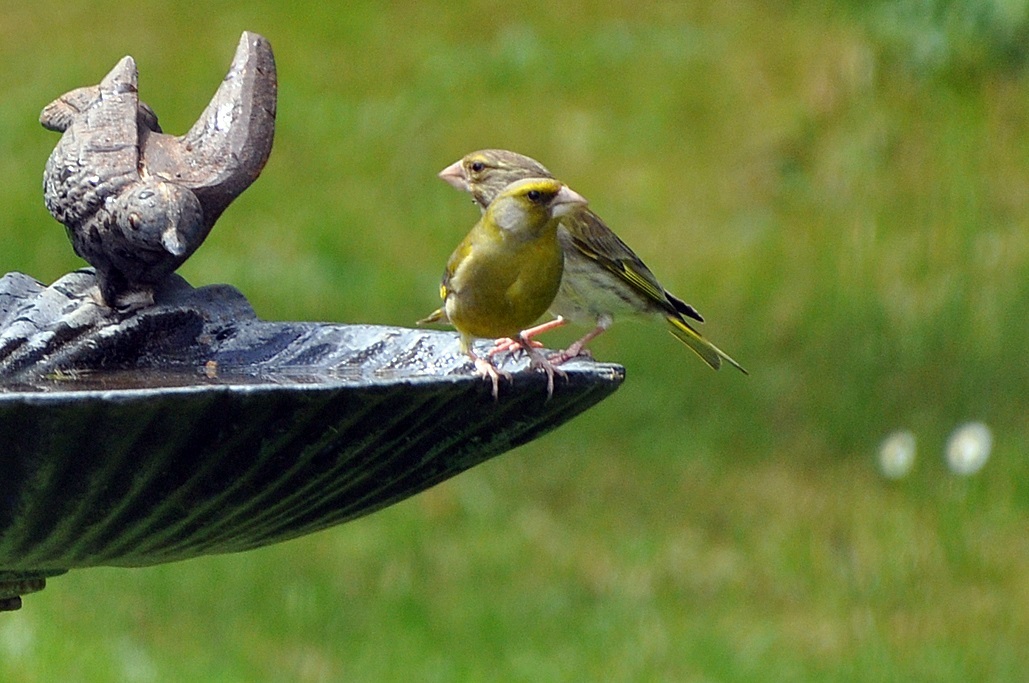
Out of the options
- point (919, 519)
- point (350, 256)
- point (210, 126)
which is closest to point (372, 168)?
point (350, 256)

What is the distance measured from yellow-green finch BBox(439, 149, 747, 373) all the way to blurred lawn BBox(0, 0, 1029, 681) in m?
1.19

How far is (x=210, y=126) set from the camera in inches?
122

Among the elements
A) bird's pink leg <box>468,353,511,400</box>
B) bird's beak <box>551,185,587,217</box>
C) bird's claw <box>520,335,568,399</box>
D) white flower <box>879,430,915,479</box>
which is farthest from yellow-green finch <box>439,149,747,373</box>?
white flower <box>879,430,915,479</box>

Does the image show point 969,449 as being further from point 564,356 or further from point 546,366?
point 546,366

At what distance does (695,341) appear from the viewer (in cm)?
462

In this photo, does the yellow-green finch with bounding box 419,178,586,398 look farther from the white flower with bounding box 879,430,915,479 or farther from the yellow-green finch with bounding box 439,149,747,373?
the white flower with bounding box 879,430,915,479

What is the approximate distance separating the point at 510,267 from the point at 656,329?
4.32 meters

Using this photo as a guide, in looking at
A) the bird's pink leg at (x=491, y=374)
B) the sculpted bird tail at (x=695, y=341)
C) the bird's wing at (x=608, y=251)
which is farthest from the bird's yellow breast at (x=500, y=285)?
the sculpted bird tail at (x=695, y=341)

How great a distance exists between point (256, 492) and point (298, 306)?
15.7 ft

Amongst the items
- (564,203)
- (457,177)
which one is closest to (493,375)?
(564,203)

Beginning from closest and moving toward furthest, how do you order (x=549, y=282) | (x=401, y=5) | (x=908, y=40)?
(x=549, y=282) → (x=908, y=40) → (x=401, y=5)

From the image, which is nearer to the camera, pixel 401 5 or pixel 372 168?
pixel 372 168

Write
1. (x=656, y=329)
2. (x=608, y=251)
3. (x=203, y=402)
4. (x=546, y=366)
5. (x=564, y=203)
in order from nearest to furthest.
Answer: (x=203, y=402), (x=546, y=366), (x=564, y=203), (x=608, y=251), (x=656, y=329)

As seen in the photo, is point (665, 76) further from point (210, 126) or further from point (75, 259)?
point (210, 126)
